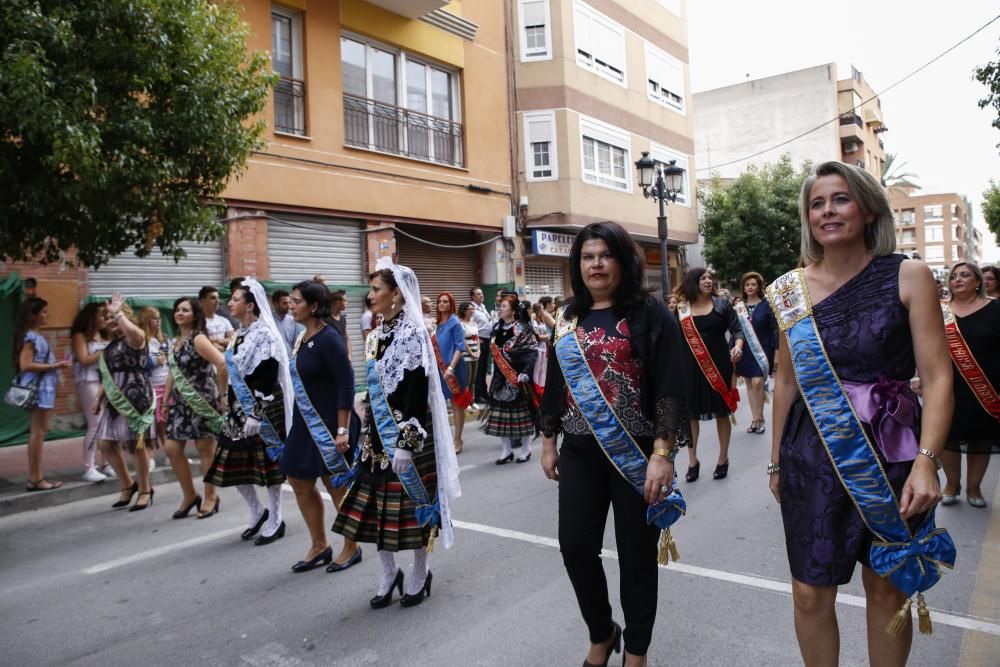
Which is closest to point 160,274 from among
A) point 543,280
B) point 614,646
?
Answer: point 543,280

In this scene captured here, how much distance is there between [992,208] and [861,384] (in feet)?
128

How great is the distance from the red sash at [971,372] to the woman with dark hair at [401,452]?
12.9ft

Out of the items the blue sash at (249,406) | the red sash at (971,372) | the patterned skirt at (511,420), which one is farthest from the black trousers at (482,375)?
the red sash at (971,372)

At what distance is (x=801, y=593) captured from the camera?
2.51 m

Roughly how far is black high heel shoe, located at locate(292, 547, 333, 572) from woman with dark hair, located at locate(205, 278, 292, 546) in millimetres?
754

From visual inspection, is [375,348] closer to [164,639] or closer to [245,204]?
[164,639]

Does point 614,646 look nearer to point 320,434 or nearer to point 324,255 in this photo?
point 320,434

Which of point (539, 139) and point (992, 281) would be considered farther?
point (539, 139)

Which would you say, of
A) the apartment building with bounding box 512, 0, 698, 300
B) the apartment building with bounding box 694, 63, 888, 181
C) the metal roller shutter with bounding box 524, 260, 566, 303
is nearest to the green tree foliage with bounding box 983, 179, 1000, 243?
the apartment building with bounding box 694, 63, 888, 181

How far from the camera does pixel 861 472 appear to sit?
7.93 ft

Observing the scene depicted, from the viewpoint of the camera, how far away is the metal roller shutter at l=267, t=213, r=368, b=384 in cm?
1316

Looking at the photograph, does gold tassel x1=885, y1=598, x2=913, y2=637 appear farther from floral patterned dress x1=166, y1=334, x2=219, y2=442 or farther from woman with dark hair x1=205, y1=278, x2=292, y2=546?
floral patterned dress x1=166, y1=334, x2=219, y2=442

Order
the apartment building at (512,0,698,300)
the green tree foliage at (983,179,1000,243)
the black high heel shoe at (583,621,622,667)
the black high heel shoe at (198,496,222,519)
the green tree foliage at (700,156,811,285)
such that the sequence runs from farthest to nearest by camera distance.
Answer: the green tree foliage at (983,179,1000,243) < the green tree foliage at (700,156,811,285) < the apartment building at (512,0,698,300) < the black high heel shoe at (198,496,222,519) < the black high heel shoe at (583,621,622,667)

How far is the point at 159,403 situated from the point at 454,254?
10.3m
